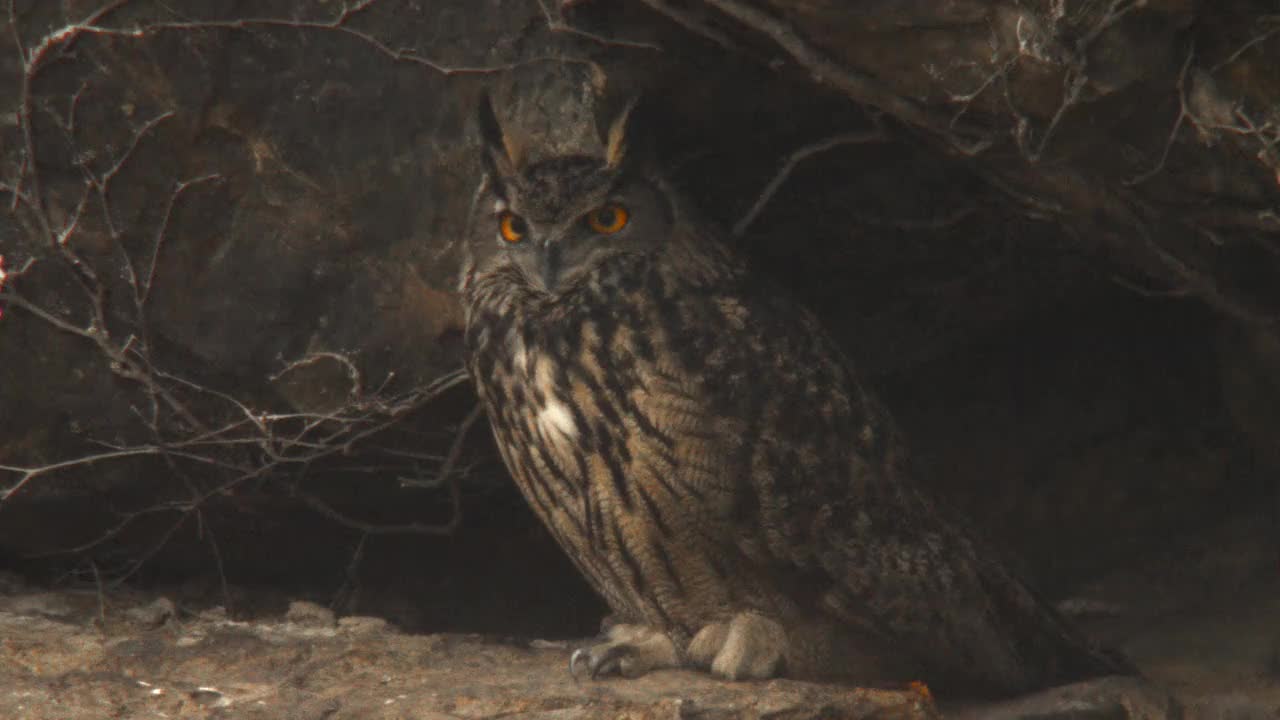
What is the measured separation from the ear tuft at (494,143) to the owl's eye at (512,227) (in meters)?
0.07

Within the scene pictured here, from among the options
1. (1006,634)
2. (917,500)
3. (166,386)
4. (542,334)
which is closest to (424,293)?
(542,334)

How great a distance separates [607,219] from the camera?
90.4 inches

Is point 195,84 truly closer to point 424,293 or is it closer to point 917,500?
point 424,293

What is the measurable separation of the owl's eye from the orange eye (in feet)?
0.41

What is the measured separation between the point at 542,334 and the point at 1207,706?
1.39 meters

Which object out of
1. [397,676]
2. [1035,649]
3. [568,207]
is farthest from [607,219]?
[1035,649]

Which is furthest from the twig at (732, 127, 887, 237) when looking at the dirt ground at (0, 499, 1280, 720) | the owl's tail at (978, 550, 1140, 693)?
the dirt ground at (0, 499, 1280, 720)

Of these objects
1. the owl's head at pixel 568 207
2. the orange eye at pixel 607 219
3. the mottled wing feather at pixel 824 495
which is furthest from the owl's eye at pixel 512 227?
the mottled wing feather at pixel 824 495

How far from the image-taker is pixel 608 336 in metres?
2.25

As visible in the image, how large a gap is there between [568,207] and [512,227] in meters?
0.13

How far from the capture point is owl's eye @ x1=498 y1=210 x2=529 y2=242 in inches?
91.0

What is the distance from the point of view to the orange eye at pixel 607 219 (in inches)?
89.8

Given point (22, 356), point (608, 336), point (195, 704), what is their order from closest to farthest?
point (195, 704), point (608, 336), point (22, 356)

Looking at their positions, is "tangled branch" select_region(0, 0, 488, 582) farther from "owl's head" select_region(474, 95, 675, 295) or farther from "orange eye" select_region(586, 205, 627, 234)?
"orange eye" select_region(586, 205, 627, 234)
